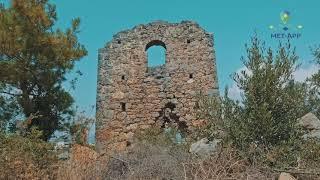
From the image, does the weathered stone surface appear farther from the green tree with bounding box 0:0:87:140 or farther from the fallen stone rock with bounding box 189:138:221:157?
the green tree with bounding box 0:0:87:140

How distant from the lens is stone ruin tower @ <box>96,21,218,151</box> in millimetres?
13508

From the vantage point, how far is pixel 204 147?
25.9 ft

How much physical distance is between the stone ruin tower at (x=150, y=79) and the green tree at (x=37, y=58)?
4.99ft

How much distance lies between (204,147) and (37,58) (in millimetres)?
5837

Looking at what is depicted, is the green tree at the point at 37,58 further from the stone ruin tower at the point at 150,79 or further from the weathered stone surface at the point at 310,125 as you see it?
the weathered stone surface at the point at 310,125

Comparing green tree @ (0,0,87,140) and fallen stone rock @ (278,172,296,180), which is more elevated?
green tree @ (0,0,87,140)

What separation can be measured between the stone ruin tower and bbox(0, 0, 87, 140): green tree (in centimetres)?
152

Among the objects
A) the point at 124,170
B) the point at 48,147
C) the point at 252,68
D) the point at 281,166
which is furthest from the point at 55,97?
the point at 281,166

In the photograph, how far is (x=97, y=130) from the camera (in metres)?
13.6

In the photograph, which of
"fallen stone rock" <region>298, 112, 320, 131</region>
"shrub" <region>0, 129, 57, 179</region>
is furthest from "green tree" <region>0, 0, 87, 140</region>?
"fallen stone rock" <region>298, 112, 320, 131</region>

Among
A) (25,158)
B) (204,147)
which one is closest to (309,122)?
(204,147)

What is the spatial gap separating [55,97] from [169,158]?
597cm

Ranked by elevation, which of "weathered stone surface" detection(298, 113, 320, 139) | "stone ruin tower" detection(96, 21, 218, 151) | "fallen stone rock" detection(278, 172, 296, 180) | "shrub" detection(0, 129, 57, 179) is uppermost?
"stone ruin tower" detection(96, 21, 218, 151)

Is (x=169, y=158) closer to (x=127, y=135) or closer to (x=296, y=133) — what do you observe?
(x=296, y=133)
